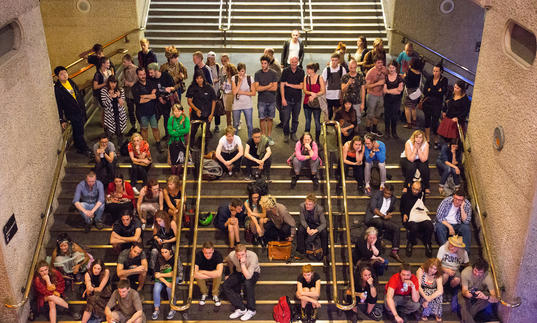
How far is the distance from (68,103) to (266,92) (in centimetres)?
356

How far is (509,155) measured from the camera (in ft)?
31.7

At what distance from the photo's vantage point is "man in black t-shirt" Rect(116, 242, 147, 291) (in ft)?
33.2

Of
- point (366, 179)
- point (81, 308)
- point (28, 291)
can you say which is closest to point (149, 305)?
point (81, 308)

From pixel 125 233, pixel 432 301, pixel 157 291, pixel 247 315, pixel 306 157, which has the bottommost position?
pixel 247 315

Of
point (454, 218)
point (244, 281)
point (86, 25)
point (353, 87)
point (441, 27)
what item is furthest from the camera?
point (86, 25)

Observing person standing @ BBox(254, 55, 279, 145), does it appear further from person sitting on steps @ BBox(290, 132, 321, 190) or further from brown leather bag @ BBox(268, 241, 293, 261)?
brown leather bag @ BBox(268, 241, 293, 261)

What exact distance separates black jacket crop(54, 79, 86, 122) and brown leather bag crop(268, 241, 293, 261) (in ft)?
14.0

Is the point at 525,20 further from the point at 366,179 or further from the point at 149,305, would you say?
the point at 149,305

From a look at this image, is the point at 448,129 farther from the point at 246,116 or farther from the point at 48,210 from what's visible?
the point at 48,210

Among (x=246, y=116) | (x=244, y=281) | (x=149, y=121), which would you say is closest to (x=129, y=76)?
(x=149, y=121)

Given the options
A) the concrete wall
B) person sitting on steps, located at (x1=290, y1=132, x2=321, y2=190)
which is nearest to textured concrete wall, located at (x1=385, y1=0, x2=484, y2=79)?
person sitting on steps, located at (x1=290, y1=132, x2=321, y2=190)

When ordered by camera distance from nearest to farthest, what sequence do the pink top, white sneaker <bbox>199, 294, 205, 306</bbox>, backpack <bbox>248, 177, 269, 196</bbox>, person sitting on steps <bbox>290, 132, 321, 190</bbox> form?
white sneaker <bbox>199, 294, 205, 306</bbox> → backpack <bbox>248, 177, 269, 196</bbox> → person sitting on steps <bbox>290, 132, 321, 190</bbox> → the pink top

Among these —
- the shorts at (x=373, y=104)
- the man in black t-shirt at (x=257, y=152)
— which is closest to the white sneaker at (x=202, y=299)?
the man in black t-shirt at (x=257, y=152)

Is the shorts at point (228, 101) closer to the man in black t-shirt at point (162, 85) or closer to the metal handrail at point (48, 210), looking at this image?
the man in black t-shirt at point (162, 85)
